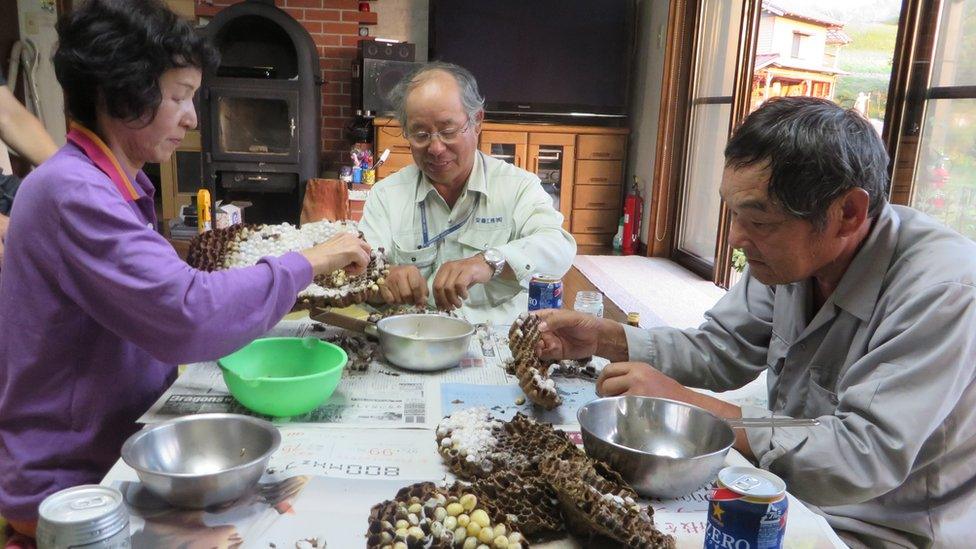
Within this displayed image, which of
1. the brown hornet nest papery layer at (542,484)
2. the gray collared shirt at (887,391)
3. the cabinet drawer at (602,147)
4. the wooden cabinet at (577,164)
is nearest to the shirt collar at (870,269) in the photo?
the gray collared shirt at (887,391)

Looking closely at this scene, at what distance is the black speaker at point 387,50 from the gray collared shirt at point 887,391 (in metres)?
3.91

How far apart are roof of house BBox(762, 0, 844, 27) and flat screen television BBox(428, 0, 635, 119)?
1489 millimetres

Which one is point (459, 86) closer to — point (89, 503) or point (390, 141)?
point (89, 503)

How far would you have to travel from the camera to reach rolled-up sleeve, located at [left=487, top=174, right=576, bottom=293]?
205 cm

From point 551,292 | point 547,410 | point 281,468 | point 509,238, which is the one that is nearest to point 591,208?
point 509,238

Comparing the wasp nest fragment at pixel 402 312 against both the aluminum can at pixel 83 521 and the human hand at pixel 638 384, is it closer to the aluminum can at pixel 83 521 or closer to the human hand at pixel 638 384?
the human hand at pixel 638 384

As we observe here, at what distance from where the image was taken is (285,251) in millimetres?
1593

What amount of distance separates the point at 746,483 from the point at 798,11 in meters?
4.02

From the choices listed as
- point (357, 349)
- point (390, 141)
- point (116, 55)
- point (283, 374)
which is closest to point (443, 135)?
point (357, 349)

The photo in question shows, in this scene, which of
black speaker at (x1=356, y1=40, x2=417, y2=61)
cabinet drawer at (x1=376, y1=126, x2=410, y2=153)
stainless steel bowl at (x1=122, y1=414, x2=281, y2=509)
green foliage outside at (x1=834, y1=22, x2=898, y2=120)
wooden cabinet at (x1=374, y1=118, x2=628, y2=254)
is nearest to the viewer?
stainless steel bowl at (x1=122, y1=414, x2=281, y2=509)

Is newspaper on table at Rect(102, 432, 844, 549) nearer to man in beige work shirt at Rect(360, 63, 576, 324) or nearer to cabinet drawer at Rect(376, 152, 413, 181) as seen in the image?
man in beige work shirt at Rect(360, 63, 576, 324)

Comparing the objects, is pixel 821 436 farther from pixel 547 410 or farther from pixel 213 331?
pixel 213 331

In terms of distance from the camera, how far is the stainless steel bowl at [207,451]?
87 centimetres

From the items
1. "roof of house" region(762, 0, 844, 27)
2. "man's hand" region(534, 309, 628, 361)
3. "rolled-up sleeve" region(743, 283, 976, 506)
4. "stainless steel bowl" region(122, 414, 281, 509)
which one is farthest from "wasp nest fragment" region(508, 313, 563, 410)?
"roof of house" region(762, 0, 844, 27)
